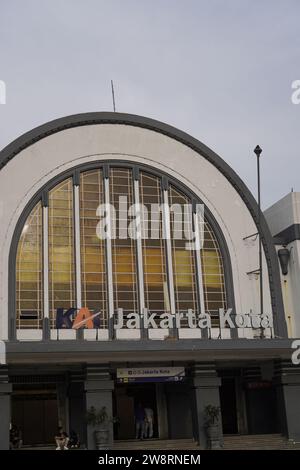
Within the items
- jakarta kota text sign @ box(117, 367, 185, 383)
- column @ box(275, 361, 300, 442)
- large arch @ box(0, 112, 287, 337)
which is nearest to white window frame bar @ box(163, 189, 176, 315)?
jakarta kota text sign @ box(117, 367, 185, 383)

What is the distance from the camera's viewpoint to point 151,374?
32969 mm

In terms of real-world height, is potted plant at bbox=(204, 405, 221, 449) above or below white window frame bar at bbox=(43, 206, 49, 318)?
below

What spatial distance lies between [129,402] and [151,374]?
4116mm

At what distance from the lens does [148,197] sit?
36781 mm

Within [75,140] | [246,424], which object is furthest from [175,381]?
[75,140]

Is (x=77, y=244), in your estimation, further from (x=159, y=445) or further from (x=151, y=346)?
(x=159, y=445)

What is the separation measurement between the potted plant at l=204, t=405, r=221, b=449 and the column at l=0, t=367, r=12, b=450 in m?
Result: 8.97

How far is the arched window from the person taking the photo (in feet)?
112

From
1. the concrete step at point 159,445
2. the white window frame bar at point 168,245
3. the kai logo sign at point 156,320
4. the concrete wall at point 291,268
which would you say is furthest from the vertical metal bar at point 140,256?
the concrete wall at point 291,268

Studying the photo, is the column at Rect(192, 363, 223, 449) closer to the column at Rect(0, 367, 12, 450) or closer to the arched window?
the arched window

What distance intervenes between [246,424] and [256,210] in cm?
1149

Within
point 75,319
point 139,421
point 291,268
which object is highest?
point 291,268

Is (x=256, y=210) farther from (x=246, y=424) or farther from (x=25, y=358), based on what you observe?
(x=25, y=358)

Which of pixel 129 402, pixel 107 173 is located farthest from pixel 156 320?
pixel 107 173
